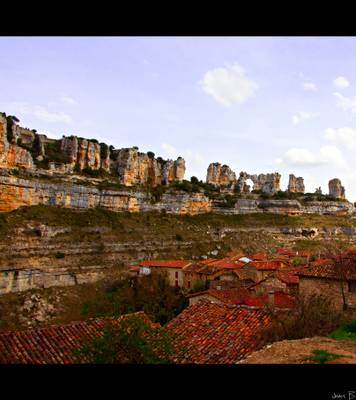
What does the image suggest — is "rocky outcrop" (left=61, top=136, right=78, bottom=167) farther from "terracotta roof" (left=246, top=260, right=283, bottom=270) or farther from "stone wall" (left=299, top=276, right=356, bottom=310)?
"stone wall" (left=299, top=276, right=356, bottom=310)

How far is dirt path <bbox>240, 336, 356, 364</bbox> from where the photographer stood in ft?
23.0

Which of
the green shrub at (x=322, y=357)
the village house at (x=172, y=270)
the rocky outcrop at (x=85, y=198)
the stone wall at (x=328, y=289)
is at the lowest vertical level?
the village house at (x=172, y=270)

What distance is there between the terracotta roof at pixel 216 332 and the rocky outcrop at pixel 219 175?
8454 centimetres

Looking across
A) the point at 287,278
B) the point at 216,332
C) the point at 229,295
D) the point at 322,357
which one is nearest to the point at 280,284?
the point at 287,278

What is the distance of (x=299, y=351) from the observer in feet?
25.1

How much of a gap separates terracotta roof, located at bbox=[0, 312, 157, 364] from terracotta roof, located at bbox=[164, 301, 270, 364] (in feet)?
5.80

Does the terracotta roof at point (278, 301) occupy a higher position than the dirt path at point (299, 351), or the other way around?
the dirt path at point (299, 351)

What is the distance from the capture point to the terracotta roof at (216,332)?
9.78m

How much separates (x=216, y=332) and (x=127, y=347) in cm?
469

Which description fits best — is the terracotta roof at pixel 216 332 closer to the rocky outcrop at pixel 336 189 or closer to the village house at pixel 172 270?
the village house at pixel 172 270

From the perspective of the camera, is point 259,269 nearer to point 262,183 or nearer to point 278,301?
point 278,301

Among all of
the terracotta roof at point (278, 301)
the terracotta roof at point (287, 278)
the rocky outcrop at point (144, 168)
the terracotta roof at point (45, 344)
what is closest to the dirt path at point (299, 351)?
the terracotta roof at point (45, 344)
